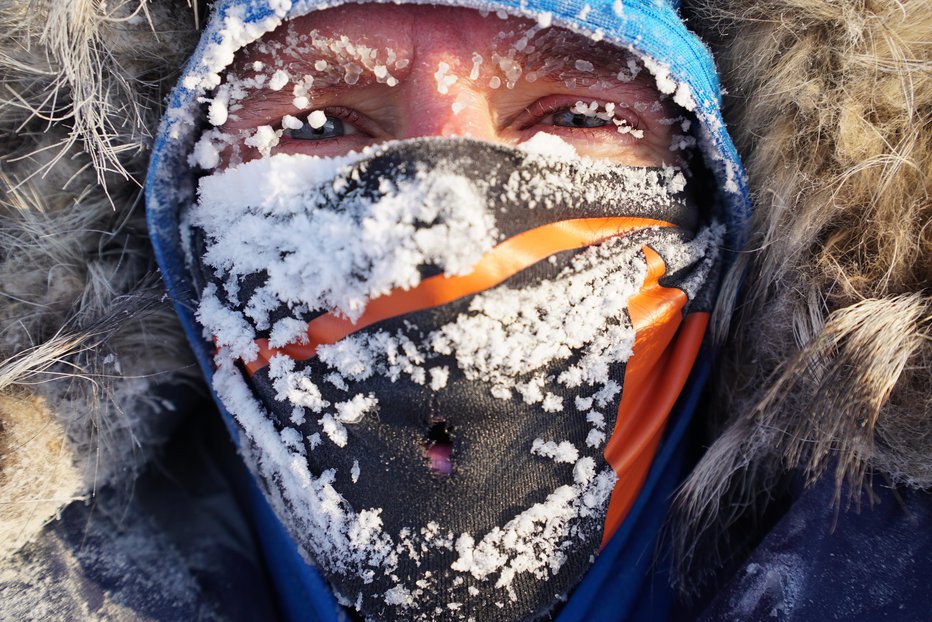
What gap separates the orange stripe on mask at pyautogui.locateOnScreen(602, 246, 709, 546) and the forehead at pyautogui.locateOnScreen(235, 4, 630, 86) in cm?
38

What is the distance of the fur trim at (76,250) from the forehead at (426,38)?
0.40 m

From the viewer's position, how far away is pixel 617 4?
114 cm

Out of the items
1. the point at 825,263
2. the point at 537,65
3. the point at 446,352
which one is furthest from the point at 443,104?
the point at 825,263

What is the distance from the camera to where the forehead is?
116 centimetres

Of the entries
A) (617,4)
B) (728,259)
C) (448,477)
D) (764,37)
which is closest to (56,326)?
(448,477)

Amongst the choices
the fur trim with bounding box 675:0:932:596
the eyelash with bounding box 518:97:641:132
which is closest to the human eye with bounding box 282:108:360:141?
the eyelash with bounding box 518:97:641:132

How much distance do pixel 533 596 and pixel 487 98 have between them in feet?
2.83

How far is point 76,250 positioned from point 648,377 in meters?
1.20

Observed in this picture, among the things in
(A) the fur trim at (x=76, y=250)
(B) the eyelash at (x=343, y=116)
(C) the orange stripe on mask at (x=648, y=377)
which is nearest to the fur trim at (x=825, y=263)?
(C) the orange stripe on mask at (x=648, y=377)

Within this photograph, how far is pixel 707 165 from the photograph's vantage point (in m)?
1.32

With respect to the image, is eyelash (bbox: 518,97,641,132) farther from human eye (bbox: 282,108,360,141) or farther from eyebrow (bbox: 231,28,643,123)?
human eye (bbox: 282,108,360,141)

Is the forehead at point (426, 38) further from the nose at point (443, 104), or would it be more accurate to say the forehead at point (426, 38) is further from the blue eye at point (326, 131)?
the blue eye at point (326, 131)

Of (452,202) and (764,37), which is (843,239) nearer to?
(764,37)

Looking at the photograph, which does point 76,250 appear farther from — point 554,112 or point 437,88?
point 554,112
